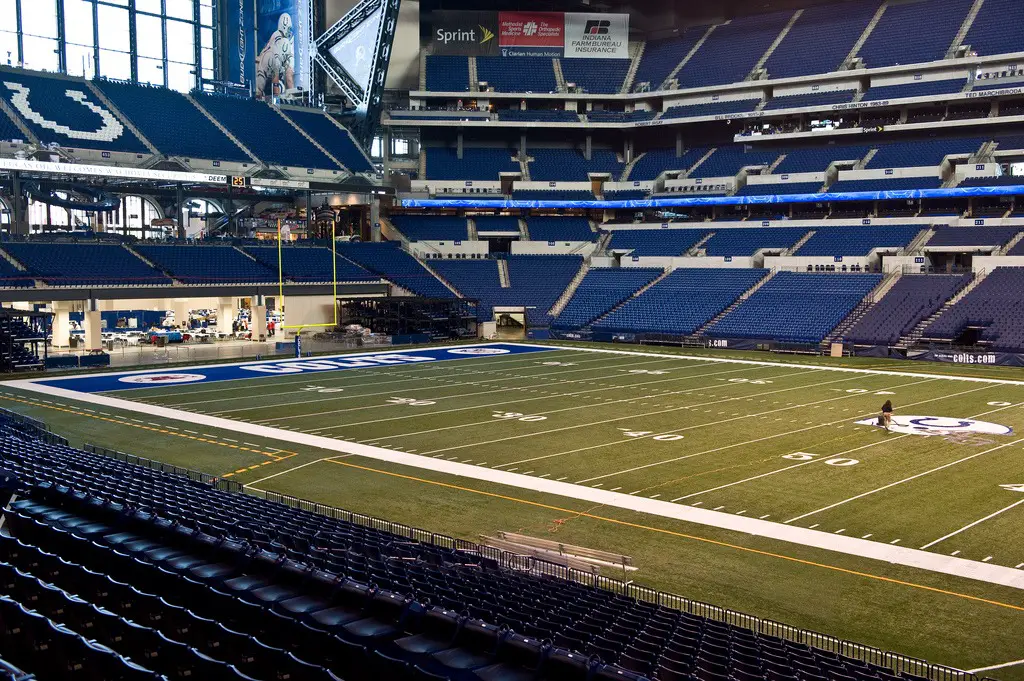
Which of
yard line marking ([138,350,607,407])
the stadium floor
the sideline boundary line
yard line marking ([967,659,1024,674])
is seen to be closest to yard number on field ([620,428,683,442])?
the stadium floor

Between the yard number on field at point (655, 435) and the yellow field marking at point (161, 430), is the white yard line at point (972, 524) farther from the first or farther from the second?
the yellow field marking at point (161, 430)

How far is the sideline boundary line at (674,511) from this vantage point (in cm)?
1605

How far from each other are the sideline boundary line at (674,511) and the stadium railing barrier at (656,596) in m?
4.09

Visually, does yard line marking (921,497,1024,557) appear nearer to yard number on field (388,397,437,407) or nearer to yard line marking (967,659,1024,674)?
yard line marking (967,659,1024,674)

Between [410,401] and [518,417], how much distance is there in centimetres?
520

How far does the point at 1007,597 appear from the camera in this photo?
47.8 ft

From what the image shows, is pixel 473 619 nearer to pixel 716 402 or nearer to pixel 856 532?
pixel 856 532

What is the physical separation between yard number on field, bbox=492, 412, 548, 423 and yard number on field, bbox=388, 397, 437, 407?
3.29 m

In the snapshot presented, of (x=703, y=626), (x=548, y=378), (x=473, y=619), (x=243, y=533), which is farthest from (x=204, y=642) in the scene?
(x=548, y=378)

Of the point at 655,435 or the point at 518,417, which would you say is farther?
the point at 518,417

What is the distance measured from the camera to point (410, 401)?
3441 cm

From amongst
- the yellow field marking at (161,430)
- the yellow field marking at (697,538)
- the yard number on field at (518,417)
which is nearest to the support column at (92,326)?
the yellow field marking at (161,430)

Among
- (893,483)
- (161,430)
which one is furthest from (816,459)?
(161,430)

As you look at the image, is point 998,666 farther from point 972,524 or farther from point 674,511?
point 674,511
